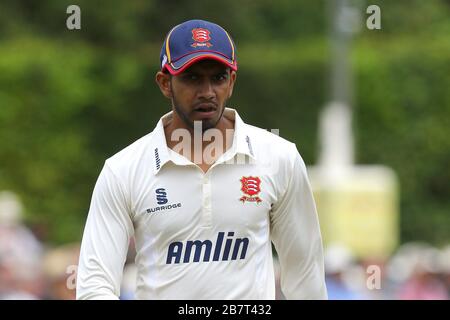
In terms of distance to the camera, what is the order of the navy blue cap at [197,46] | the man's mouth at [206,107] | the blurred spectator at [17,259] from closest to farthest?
the navy blue cap at [197,46]
the man's mouth at [206,107]
the blurred spectator at [17,259]

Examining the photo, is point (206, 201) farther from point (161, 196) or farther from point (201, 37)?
point (201, 37)

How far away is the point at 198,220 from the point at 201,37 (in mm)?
698

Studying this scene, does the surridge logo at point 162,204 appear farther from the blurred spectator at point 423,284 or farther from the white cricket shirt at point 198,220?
the blurred spectator at point 423,284

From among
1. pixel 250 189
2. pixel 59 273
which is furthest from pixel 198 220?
pixel 59 273

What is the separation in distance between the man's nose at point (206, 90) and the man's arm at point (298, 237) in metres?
0.43

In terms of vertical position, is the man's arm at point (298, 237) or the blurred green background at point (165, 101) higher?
the blurred green background at point (165, 101)

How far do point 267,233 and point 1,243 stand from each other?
8.62m

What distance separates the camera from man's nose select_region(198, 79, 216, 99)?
5621 millimetres

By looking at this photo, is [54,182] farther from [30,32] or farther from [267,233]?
[267,233]

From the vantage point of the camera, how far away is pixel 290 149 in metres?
5.79

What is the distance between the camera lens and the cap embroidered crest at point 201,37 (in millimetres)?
Answer: 5562

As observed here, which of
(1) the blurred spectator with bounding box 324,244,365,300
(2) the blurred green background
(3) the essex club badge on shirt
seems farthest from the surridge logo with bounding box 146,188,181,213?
(2) the blurred green background

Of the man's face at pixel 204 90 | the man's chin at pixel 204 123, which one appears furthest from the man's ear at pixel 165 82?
the man's chin at pixel 204 123

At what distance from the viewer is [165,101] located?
2080 centimetres
